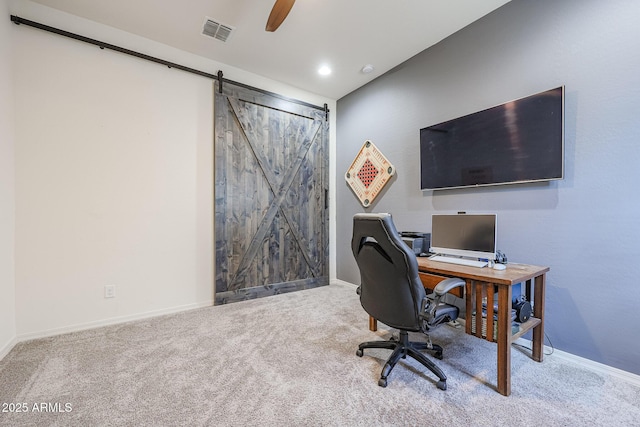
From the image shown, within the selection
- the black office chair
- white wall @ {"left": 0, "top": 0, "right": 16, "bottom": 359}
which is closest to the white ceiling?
white wall @ {"left": 0, "top": 0, "right": 16, "bottom": 359}

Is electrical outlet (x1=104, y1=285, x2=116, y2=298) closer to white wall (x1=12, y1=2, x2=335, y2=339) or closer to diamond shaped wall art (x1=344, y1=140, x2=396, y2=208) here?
white wall (x1=12, y1=2, x2=335, y2=339)

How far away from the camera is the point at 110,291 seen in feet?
A: 8.46

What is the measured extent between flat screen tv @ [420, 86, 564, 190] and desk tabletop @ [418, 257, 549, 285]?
744 mm

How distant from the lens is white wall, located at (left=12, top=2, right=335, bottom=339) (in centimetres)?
228

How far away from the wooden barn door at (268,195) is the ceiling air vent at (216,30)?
1.83ft

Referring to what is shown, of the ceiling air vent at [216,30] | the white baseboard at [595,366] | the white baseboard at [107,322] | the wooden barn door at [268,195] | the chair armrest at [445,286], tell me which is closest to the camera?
the chair armrest at [445,286]

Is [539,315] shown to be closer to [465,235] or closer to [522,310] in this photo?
[522,310]

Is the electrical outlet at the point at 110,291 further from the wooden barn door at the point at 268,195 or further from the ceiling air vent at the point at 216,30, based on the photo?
the ceiling air vent at the point at 216,30

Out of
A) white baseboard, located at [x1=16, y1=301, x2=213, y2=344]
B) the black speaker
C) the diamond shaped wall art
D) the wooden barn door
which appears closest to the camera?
the black speaker

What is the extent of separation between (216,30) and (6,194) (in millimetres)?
2306

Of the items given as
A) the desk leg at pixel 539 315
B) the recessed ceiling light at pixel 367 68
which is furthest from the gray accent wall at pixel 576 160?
the recessed ceiling light at pixel 367 68

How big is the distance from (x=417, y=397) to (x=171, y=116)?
11.1ft

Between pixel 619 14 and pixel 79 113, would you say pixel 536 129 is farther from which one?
pixel 79 113

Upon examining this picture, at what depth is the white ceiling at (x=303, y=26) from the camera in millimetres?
2307
